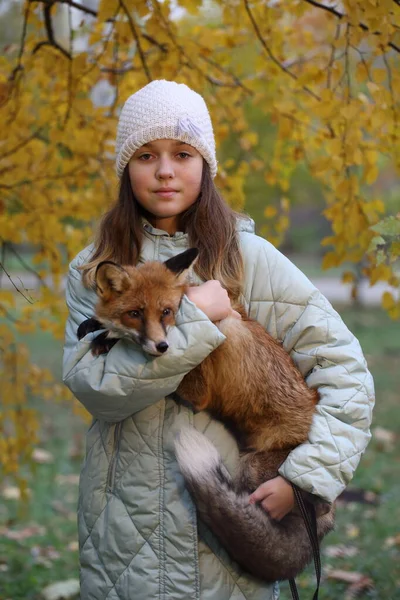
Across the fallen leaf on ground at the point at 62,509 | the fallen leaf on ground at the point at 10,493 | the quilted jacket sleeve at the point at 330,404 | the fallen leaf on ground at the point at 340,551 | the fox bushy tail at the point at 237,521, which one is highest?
the quilted jacket sleeve at the point at 330,404

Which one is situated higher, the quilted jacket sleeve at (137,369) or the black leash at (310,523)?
the quilted jacket sleeve at (137,369)

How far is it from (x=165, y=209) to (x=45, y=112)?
2148 mm

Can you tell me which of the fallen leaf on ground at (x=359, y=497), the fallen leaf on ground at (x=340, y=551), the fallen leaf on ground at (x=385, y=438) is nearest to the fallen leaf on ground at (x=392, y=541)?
the fallen leaf on ground at (x=340, y=551)

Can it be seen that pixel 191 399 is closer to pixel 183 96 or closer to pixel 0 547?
pixel 183 96

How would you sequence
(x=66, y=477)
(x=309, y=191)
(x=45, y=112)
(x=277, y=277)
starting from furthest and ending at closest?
1. (x=309, y=191)
2. (x=66, y=477)
3. (x=45, y=112)
4. (x=277, y=277)

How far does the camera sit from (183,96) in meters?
2.97

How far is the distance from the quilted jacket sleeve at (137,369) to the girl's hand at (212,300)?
2.9 inches

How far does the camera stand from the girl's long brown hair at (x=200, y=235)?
2.90 meters

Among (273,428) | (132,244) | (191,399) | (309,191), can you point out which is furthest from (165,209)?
(309,191)

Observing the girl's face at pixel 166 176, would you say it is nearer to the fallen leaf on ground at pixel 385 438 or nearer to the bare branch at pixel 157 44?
the bare branch at pixel 157 44

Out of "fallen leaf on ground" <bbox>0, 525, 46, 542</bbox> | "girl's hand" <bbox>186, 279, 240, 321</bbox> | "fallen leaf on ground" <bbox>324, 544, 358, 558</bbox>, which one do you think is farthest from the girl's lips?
"fallen leaf on ground" <bbox>0, 525, 46, 542</bbox>

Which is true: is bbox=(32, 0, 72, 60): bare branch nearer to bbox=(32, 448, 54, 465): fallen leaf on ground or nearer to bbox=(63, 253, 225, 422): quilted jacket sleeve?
bbox=(63, 253, 225, 422): quilted jacket sleeve

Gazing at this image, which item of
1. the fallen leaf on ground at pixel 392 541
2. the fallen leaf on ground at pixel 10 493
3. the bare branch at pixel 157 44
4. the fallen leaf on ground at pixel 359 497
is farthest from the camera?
the fallen leaf on ground at pixel 10 493

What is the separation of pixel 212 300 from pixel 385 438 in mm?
6236
